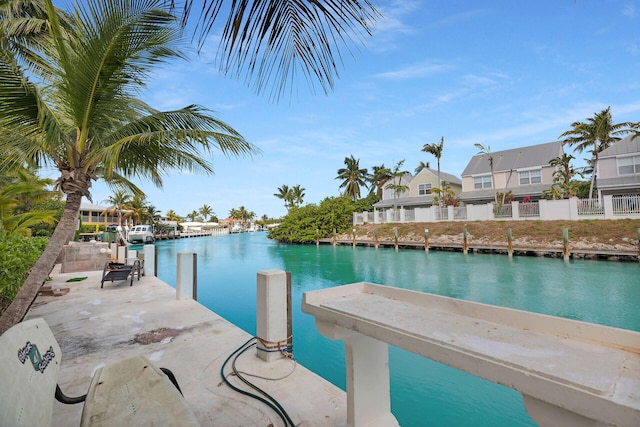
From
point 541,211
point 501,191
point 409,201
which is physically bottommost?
point 541,211

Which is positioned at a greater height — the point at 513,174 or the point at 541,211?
the point at 513,174

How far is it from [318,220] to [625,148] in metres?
27.1

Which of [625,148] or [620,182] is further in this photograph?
[625,148]

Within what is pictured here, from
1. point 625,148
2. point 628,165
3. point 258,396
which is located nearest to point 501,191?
point 628,165

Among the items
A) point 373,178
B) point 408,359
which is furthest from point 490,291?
point 373,178

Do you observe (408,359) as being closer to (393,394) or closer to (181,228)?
(393,394)

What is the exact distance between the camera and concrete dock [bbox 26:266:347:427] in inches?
113

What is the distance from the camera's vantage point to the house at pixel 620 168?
22.4 meters

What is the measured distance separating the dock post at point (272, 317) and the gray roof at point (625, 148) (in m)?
30.6

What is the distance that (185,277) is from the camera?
7031 millimetres

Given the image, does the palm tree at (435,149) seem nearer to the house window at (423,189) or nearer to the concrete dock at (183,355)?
the house window at (423,189)

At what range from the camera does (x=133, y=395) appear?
71.3 inches

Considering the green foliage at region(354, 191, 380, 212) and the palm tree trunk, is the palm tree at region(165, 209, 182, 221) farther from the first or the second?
the palm tree trunk

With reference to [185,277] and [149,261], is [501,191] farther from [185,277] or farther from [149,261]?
[185,277]
